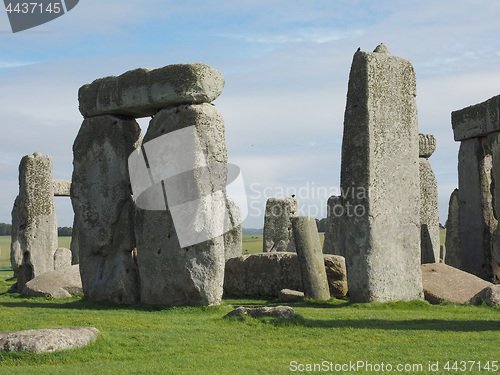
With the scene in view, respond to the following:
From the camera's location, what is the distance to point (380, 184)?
1278cm

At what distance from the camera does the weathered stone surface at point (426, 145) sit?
66.8 ft

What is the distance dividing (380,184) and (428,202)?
7652 mm

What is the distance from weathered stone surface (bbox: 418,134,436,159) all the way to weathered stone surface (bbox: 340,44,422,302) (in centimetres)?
713

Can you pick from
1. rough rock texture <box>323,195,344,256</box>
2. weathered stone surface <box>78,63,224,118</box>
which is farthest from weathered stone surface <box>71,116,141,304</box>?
rough rock texture <box>323,195,344,256</box>

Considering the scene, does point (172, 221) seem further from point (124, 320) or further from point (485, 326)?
point (485, 326)

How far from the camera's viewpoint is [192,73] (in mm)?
12773

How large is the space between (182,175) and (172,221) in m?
0.80

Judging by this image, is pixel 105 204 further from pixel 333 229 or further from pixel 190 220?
pixel 333 229

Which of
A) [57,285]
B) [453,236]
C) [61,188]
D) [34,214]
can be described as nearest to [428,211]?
[453,236]

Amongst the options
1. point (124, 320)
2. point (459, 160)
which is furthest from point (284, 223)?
point (124, 320)

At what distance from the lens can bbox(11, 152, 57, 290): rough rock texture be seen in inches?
738

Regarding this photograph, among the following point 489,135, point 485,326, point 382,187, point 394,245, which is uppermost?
point 489,135

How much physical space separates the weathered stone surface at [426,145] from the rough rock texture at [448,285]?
6.55 meters

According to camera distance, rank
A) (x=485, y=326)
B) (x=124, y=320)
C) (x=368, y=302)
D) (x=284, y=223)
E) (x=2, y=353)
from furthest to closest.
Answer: (x=284, y=223) → (x=368, y=302) → (x=124, y=320) → (x=485, y=326) → (x=2, y=353)
